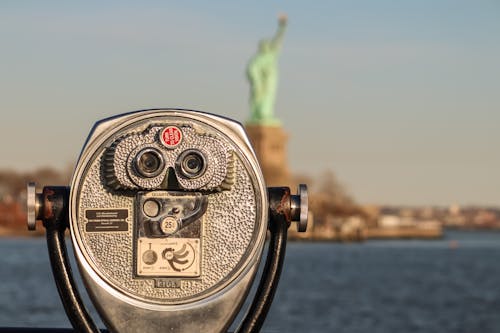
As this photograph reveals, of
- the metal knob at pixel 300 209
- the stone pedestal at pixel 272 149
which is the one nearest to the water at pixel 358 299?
the metal knob at pixel 300 209

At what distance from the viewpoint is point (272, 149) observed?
10081 centimetres

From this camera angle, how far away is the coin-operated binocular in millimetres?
3248

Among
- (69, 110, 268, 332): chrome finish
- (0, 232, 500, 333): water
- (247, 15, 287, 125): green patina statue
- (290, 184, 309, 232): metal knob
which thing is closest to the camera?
(69, 110, 268, 332): chrome finish

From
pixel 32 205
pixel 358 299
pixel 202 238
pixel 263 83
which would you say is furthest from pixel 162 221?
pixel 263 83

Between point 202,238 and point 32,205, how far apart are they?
40 cm

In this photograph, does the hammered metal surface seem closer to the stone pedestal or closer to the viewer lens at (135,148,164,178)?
the viewer lens at (135,148,164,178)

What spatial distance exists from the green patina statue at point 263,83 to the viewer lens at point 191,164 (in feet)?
297

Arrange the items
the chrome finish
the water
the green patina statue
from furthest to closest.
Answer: the green patina statue
the water
the chrome finish

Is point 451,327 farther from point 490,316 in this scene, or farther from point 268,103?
point 268,103

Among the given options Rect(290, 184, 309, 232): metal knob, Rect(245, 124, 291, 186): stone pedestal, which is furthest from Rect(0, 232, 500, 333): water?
Rect(245, 124, 291, 186): stone pedestal

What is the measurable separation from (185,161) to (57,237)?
350mm

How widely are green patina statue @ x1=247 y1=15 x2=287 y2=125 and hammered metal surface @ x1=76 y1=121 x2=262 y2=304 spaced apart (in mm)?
90577

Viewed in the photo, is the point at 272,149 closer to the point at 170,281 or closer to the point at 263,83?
the point at 263,83

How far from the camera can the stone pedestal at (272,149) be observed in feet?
318
